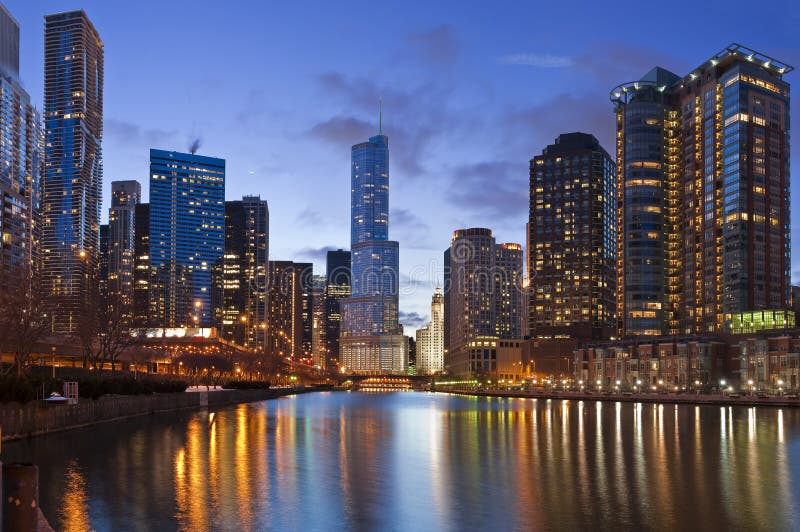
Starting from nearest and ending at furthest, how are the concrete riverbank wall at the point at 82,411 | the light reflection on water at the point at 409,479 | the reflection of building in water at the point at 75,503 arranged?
the reflection of building in water at the point at 75,503 < the light reflection on water at the point at 409,479 < the concrete riverbank wall at the point at 82,411

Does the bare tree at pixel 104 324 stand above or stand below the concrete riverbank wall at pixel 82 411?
above

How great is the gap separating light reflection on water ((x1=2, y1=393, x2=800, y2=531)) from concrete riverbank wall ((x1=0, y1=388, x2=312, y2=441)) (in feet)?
5.74

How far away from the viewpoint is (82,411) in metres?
70.3

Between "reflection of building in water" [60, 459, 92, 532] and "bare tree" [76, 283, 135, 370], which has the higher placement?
"bare tree" [76, 283, 135, 370]

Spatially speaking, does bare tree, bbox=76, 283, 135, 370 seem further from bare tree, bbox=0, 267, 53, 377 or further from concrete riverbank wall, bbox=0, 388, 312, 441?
bare tree, bbox=0, 267, 53, 377

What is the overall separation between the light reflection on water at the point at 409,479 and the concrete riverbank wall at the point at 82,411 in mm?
1751

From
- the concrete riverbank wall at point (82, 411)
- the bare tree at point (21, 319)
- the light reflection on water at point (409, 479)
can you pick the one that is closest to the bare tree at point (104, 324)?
the concrete riverbank wall at point (82, 411)

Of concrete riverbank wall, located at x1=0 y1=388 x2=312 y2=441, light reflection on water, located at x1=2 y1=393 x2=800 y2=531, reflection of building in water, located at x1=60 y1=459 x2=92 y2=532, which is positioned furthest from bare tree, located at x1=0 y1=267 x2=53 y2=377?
reflection of building in water, located at x1=60 y1=459 x2=92 y2=532

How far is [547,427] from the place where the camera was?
82.6m

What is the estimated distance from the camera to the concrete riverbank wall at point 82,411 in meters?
56.4

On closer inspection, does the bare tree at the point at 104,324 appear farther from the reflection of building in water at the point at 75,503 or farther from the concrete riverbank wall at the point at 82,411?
the reflection of building in water at the point at 75,503

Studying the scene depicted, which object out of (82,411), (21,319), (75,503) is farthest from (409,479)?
(21,319)

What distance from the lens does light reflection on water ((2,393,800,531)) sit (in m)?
29.9

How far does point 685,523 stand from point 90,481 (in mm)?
26539
